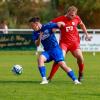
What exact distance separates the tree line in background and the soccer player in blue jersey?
3804 centimetres

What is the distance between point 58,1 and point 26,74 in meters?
39.5

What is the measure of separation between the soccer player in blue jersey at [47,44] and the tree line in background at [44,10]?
38037mm

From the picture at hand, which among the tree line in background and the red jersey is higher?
the red jersey

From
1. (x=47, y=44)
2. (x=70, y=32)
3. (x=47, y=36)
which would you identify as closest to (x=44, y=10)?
(x=70, y=32)

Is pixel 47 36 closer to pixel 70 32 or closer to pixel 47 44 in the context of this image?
pixel 47 44

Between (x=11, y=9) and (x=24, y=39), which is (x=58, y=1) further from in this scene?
(x=24, y=39)

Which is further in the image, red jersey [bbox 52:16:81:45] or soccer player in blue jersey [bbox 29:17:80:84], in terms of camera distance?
red jersey [bbox 52:16:81:45]

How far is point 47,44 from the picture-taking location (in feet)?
49.2

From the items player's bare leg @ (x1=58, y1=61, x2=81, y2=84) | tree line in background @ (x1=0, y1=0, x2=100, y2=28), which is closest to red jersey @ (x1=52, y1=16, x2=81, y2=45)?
player's bare leg @ (x1=58, y1=61, x2=81, y2=84)

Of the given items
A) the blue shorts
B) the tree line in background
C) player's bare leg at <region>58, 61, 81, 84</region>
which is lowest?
the tree line in background

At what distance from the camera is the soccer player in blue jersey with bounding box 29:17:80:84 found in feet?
48.2

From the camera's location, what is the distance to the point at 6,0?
69.8 m

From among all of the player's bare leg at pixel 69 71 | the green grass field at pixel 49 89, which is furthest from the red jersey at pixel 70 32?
the player's bare leg at pixel 69 71

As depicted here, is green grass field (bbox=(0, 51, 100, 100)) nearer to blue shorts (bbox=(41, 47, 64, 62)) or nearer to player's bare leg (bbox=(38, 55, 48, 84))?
player's bare leg (bbox=(38, 55, 48, 84))
